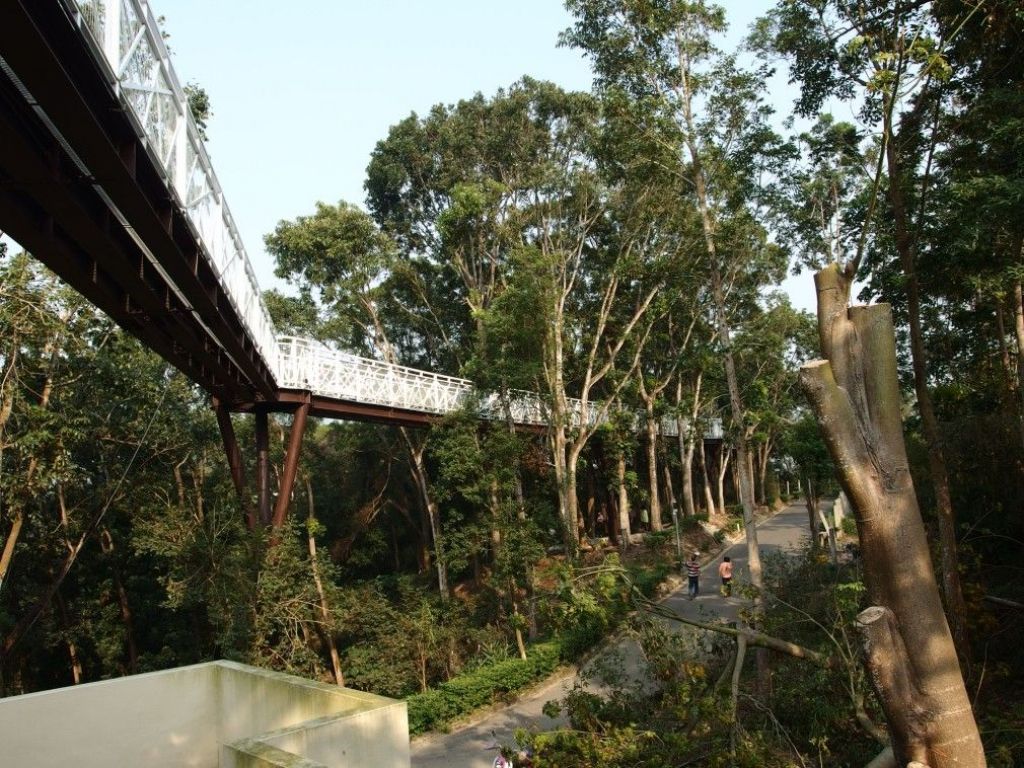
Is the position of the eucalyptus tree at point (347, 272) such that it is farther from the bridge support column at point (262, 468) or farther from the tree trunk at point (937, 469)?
the tree trunk at point (937, 469)

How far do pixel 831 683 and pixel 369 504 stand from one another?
80.2ft

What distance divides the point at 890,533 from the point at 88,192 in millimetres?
6422

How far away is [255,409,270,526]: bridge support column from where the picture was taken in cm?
1598

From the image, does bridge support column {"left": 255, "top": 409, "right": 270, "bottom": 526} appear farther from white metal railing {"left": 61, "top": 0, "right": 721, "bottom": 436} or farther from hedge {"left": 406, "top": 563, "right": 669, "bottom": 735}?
hedge {"left": 406, "top": 563, "right": 669, "bottom": 735}

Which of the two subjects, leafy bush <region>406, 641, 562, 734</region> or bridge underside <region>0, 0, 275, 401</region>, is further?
leafy bush <region>406, 641, 562, 734</region>

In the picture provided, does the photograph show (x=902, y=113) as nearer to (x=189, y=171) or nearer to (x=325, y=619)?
(x=189, y=171)

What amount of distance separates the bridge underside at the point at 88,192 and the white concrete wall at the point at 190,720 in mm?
4088

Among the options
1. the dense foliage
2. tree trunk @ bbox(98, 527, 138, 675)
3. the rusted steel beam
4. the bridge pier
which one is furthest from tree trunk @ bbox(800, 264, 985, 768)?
tree trunk @ bbox(98, 527, 138, 675)

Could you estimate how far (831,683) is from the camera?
754 cm

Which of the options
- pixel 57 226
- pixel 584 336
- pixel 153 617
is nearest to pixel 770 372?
pixel 584 336

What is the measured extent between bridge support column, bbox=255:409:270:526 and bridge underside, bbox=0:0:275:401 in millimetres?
6137

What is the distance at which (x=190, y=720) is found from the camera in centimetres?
770

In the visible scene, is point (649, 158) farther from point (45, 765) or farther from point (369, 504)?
point (369, 504)

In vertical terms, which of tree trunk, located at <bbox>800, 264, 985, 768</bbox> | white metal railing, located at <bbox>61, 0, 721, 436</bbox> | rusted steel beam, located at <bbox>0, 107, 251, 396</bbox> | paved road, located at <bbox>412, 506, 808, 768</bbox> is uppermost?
white metal railing, located at <bbox>61, 0, 721, 436</bbox>
